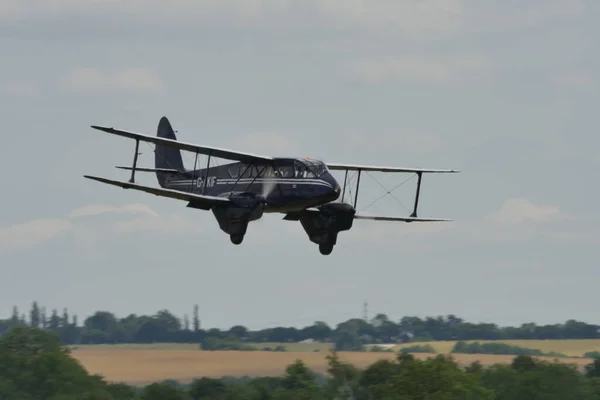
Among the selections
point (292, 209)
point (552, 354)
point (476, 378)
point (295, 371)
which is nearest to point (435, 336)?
point (552, 354)

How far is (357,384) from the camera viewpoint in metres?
97.6

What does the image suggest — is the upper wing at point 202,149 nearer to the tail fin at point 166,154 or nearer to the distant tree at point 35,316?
the tail fin at point 166,154

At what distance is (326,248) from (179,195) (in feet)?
26.5

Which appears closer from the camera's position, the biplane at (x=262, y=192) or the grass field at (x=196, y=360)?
the biplane at (x=262, y=192)

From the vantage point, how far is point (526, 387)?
10331 cm

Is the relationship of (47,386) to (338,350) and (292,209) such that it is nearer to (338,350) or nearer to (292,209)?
(338,350)

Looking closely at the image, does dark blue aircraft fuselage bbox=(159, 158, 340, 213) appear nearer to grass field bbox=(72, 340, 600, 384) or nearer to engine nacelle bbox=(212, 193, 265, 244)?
engine nacelle bbox=(212, 193, 265, 244)

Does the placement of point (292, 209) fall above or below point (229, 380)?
Result: above

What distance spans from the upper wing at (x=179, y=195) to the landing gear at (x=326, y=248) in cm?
578

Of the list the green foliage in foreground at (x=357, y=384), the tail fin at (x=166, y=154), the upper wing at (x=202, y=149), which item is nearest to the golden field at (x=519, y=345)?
the green foliage in foreground at (x=357, y=384)

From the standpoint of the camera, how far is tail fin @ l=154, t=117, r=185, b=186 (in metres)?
68.8

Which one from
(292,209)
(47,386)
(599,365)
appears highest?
(292,209)

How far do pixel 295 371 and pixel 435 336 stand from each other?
3118cm

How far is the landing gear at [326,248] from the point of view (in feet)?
195
